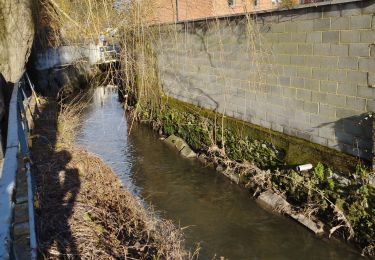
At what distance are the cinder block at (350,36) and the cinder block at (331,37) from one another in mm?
74

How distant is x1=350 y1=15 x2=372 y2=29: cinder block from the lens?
5.01 metres

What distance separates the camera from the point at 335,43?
5.60 meters

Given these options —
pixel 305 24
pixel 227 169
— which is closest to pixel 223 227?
pixel 227 169

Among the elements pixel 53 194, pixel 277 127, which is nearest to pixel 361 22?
pixel 277 127

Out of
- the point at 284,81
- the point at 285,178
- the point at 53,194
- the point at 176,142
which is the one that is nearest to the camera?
the point at 53,194

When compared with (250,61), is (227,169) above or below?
below

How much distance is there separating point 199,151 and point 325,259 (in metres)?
4.57

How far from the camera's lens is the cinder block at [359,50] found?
5122mm

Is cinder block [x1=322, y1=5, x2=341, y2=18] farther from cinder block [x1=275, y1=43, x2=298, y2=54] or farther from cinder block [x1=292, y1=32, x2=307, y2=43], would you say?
cinder block [x1=275, y1=43, x2=298, y2=54]

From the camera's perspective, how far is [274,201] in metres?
6.46

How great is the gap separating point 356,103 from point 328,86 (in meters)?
0.58

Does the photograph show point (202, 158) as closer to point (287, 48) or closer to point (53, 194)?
point (287, 48)

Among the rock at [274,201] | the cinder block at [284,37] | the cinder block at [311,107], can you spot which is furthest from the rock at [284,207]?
the cinder block at [284,37]

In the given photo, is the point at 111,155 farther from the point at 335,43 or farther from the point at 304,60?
the point at 335,43
